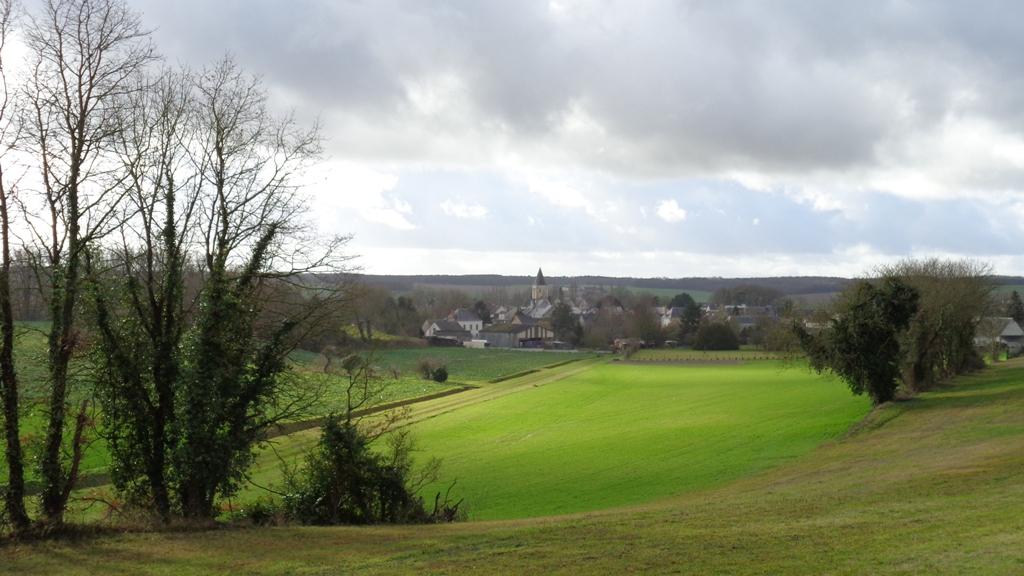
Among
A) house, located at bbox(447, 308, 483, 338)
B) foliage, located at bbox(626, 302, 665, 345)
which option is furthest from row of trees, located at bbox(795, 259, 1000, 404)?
house, located at bbox(447, 308, 483, 338)

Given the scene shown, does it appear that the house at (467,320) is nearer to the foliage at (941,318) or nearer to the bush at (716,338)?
the bush at (716,338)

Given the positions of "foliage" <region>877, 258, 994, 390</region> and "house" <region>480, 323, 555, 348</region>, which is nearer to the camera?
"foliage" <region>877, 258, 994, 390</region>

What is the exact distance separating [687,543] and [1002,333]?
123183mm

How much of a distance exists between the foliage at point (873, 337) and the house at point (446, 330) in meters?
104

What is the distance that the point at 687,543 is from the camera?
554 inches

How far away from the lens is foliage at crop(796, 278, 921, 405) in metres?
47.0

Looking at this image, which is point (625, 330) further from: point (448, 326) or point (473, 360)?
point (448, 326)

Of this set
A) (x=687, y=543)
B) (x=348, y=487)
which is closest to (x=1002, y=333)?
(x=348, y=487)

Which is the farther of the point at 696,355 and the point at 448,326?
A: the point at 448,326

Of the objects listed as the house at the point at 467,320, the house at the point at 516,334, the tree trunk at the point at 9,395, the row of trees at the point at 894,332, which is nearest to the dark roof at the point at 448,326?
the house at the point at 516,334

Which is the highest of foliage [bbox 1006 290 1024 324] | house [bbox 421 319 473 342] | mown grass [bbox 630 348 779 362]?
foliage [bbox 1006 290 1024 324]

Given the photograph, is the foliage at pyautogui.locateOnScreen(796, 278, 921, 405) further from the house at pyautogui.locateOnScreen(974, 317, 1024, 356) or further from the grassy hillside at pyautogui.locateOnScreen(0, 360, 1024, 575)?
the house at pyautogui.locateOnScreen(974, 317, 1024, 356)

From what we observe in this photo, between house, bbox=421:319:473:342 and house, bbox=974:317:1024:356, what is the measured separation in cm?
8313

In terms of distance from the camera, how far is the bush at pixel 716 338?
115 meters
